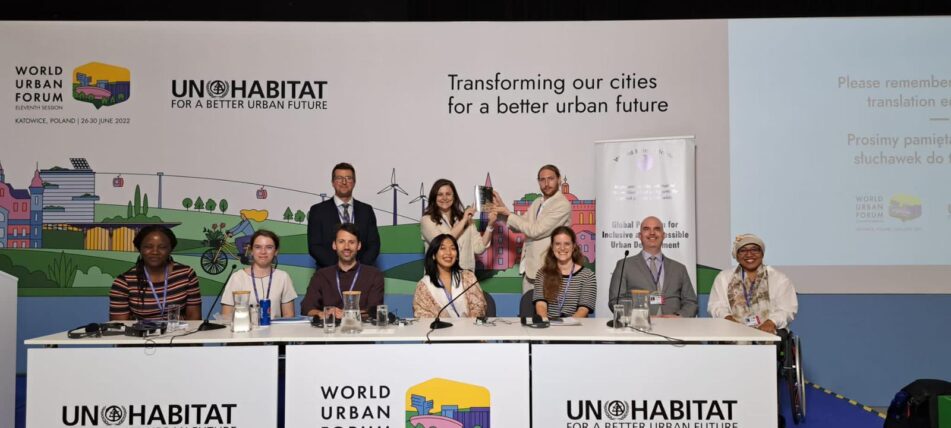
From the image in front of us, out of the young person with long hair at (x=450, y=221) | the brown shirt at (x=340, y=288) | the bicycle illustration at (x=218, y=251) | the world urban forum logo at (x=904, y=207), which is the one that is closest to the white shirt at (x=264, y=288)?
the brown shirt at (x=340, y=288)

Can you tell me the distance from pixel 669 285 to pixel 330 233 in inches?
86.8

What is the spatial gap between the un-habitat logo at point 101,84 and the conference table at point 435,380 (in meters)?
2.97

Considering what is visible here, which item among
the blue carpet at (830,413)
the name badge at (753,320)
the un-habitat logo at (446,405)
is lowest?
the blue carpet at (830,413)

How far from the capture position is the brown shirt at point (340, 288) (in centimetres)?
420

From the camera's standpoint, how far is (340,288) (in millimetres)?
4219

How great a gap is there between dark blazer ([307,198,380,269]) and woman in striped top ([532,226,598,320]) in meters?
1.30

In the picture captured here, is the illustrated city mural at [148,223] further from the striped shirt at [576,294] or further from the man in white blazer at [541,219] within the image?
the striped shirt at [576,294]

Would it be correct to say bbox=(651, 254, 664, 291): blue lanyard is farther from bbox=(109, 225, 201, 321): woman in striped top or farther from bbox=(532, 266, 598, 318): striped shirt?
bbox=(109, 225, 201, 321): woman in striped top

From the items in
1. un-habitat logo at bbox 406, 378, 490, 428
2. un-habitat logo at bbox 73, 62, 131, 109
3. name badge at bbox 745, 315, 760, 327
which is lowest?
un-habitat logo at bbox 406, 378, 490, 428

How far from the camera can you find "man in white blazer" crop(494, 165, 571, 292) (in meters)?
5.18

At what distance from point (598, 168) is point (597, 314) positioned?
1.04m

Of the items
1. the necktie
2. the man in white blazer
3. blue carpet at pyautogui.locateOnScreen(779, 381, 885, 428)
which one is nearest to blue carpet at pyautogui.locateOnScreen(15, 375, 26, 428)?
the necktie

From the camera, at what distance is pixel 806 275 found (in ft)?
18.2

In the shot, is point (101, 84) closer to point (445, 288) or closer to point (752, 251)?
point (445, 288)
